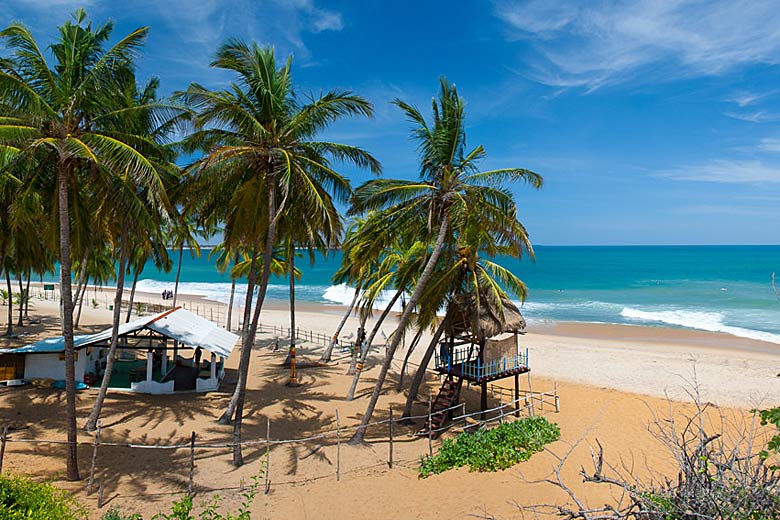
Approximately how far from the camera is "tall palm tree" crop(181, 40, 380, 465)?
34.4ft

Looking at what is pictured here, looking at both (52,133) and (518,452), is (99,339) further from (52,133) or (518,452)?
(518,452)

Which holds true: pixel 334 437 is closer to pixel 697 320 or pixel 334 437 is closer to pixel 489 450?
pixel 489 450

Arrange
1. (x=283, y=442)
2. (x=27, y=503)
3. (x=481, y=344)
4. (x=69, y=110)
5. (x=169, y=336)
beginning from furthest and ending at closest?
(x=169, y=336), (x=481, y=344), (x=283, y=442), (x=69, y=110), (x=27, y=503)

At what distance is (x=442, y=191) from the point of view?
11.7 metres

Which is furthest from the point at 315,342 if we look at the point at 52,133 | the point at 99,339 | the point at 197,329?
the point at 52,133

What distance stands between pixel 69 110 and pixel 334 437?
932 cm

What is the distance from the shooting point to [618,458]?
37.4 ft

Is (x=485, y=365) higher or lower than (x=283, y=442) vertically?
higher

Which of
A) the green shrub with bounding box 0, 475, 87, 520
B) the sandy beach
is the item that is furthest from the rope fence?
the green shrub with bounding box 0, 475, 87, 520

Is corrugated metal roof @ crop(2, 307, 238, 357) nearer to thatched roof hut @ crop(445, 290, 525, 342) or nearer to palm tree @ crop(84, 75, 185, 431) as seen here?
palm tree @ crop(84, 75, 185, 431)

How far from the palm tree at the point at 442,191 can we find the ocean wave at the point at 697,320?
29.0 metres

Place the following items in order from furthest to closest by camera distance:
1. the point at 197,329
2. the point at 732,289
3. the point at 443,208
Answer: the point at 732,289 → the point at 197,329 → the point at 443,208

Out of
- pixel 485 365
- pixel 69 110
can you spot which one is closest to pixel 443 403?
pixel 485 365

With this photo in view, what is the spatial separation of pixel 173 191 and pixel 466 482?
30.8ft
